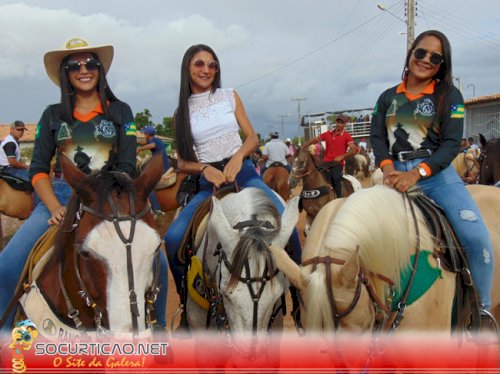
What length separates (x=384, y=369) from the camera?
3.05m

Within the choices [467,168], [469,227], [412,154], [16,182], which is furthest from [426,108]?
[467,168]

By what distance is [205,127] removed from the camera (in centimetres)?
405

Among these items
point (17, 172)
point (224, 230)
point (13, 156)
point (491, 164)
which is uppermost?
point (13, 156)

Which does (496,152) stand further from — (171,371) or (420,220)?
(171,371)

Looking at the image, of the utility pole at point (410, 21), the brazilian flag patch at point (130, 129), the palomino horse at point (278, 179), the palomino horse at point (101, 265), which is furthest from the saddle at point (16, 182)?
the utility pole at point (410, 21)

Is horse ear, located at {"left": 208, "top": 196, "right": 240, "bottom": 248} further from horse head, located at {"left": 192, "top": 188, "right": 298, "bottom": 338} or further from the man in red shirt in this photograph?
the man in red shirt

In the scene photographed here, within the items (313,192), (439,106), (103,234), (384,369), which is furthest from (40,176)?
(313,192)

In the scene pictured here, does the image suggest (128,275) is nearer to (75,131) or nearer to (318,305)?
(318,305)

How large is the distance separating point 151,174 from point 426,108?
2343 mm

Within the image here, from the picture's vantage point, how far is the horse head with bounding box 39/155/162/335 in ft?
7.63

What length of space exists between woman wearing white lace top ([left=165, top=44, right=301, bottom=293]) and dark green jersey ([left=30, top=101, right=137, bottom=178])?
0.75 m

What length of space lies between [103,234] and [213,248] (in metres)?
0.99

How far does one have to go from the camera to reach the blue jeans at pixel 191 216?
12.1 feet

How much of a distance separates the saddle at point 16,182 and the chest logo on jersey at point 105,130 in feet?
20.9
